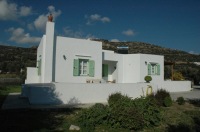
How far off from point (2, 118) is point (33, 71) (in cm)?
1263

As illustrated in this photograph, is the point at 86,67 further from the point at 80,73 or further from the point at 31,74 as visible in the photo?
the point at 31,74

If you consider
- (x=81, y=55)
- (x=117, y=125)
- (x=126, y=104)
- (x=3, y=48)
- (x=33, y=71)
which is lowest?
(x=117, y=125)

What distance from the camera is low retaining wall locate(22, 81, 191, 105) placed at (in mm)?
14703

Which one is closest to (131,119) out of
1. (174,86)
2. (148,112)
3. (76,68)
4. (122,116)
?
(122,116)

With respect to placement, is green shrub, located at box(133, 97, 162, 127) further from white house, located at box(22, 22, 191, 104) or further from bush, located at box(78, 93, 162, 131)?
white house, located at box(22, 22, 191, 104)

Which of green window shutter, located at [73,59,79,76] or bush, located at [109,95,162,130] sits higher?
green window shutter, located at [73,59,79,76]

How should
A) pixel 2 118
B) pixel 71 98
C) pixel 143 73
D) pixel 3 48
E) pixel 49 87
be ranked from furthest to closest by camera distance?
pixel 3 48 → pixel 143 73 → pixel 71 98 → pixel 49 87 → pixel 2 118

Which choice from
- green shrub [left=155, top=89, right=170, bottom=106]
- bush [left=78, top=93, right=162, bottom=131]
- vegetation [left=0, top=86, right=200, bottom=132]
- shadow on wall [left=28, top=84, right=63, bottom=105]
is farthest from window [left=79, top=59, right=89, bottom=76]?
bush [left=78, top=93, right=162, bottom=131]

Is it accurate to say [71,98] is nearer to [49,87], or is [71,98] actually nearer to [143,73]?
[49,87]

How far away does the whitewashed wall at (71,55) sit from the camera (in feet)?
64.0

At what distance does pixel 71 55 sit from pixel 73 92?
16.3 feet

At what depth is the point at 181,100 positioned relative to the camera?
16922mm

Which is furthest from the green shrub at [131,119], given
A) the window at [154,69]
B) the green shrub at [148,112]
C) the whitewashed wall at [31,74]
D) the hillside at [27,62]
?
the hillside at [27,62]

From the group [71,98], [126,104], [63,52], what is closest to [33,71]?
[63,52]
